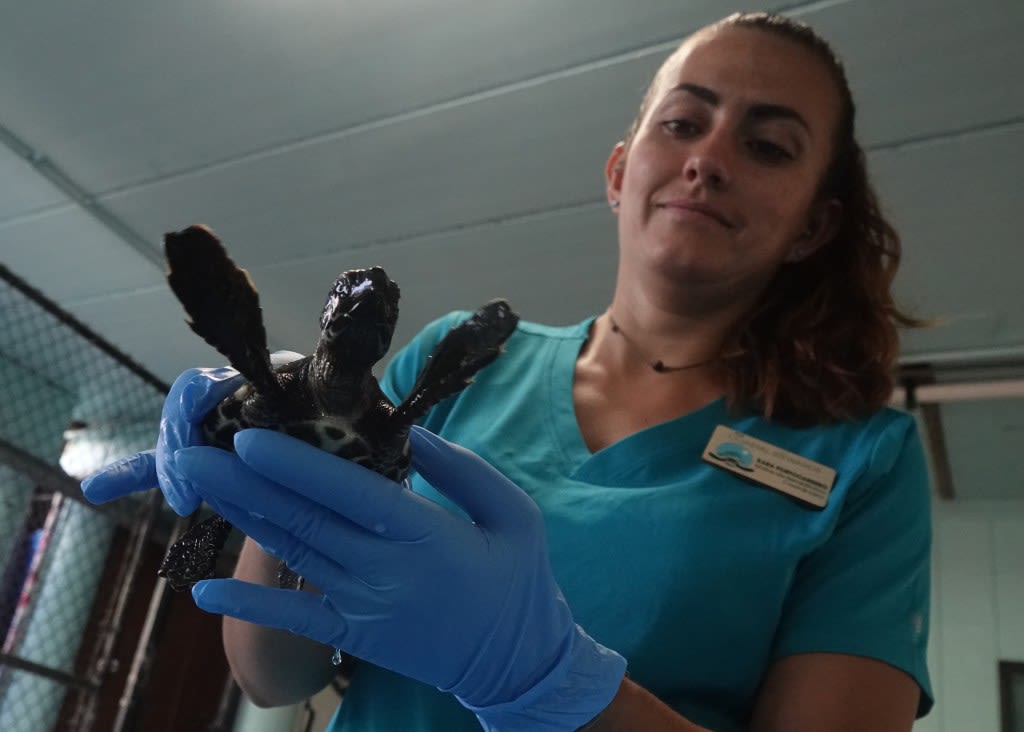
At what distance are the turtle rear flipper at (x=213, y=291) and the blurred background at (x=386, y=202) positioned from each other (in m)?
1.06

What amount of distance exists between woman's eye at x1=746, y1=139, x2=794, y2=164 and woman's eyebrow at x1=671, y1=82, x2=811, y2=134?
2cm

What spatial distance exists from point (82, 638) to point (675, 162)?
11.7ft

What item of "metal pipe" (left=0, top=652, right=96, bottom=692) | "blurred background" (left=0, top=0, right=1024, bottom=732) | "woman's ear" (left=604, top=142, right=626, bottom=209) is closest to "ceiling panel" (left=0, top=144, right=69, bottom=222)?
"blurred background" (left=0, top=0, right=1024, bottom=732)

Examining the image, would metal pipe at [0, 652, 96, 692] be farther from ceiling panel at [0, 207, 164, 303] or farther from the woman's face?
the woman's face

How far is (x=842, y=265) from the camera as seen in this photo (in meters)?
1.05

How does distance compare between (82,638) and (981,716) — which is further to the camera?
(82,638)

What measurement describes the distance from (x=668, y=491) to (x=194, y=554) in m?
0.42

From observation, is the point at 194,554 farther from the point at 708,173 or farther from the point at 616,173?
the point at 616,173

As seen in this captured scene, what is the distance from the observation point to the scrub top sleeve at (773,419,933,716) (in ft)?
2.50

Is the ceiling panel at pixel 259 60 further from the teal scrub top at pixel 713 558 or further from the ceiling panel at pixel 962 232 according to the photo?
the teal scrub top at pixel 713 558

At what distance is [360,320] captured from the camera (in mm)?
561

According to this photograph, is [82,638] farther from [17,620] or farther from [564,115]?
[564,115]

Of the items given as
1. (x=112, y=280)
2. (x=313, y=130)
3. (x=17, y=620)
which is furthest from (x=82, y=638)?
(x=313, y=130)

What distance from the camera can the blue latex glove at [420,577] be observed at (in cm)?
57
